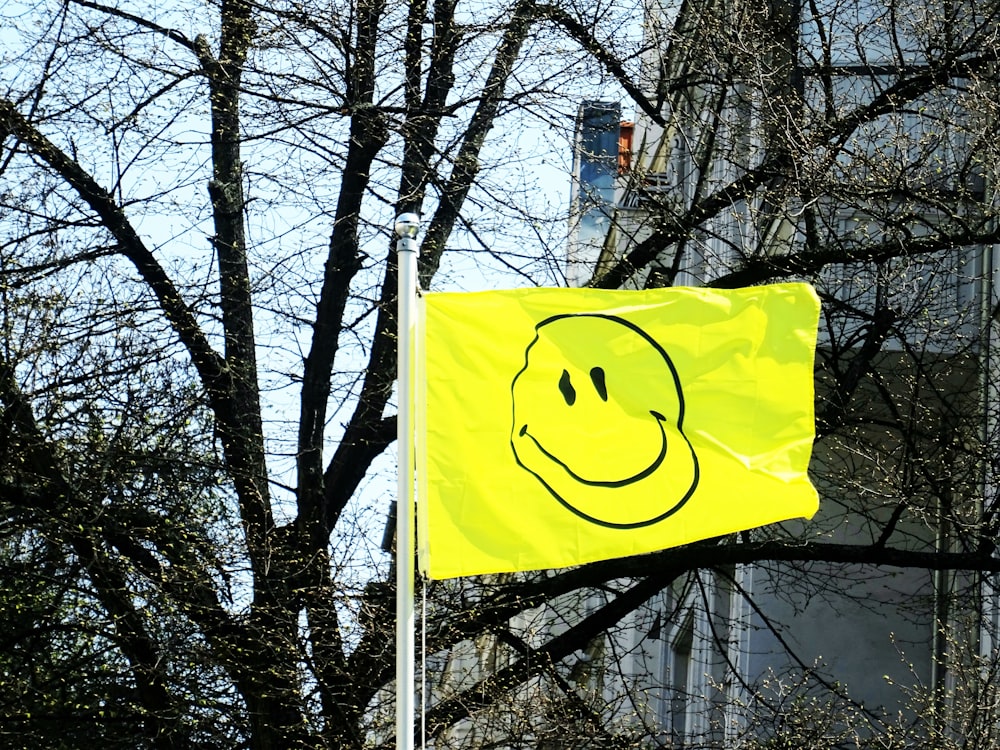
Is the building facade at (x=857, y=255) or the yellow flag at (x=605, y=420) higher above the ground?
the building facade at (x=857, y=255)

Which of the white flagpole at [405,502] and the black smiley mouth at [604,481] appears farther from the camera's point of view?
the black smiley mouth at [604,481]

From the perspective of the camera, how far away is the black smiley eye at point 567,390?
696 cm

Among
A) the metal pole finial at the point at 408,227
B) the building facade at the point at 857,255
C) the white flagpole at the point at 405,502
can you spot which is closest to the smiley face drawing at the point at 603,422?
the white flagpole at the point at 405,502

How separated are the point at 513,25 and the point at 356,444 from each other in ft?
11.0

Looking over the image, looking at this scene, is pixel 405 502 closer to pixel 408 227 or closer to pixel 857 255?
pixel 408 227

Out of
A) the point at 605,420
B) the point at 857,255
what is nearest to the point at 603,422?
the point at 605,420

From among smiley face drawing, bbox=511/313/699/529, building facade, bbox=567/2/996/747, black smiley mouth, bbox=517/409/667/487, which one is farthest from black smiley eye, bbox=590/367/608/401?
building facade, bbox=567/2/996/747

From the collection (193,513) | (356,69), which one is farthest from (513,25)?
(193,513)

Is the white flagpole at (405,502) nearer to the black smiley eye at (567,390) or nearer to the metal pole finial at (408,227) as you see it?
the metal pole finial at (408,227)

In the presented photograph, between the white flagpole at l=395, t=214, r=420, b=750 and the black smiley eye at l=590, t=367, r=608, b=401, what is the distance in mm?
847

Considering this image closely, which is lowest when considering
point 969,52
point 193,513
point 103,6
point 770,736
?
point 770,736

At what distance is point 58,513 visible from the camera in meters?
10.6

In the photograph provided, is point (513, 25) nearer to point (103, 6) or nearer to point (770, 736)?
point (103, 6)

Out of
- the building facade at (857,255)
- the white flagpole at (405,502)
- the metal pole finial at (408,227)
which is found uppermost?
the building facade at (857,255)
